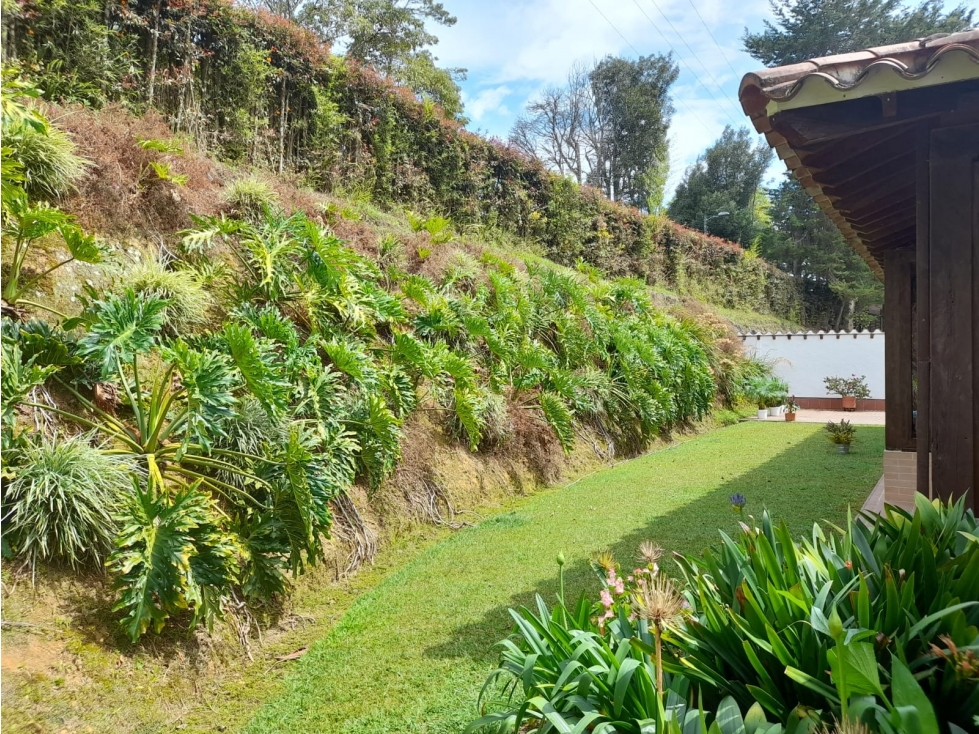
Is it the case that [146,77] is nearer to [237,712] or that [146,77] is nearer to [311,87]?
[311,87]

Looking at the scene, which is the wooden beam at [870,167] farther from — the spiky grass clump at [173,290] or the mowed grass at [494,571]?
the spiky grass clump at [173,290]

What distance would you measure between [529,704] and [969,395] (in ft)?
7.13

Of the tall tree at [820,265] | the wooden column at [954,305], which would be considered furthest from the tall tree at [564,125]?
the wooden column at [954,305]

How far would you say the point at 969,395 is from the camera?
2516 millimetres

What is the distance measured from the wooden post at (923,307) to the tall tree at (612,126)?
26.6m

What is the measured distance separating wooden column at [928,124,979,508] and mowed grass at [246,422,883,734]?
4.46ft

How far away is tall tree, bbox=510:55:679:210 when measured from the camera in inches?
1112

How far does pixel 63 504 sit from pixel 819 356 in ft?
64.1

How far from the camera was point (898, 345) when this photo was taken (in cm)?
541

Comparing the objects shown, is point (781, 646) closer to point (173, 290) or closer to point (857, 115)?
point (857, 115)

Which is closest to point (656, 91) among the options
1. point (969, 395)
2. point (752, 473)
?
point (752, 473)

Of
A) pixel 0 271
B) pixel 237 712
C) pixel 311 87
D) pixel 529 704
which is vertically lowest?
pixel 237 712

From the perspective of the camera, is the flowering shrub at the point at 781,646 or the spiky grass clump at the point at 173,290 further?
the spiky grass clump at the point at 173,290

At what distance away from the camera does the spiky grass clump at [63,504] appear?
2.56 metres
